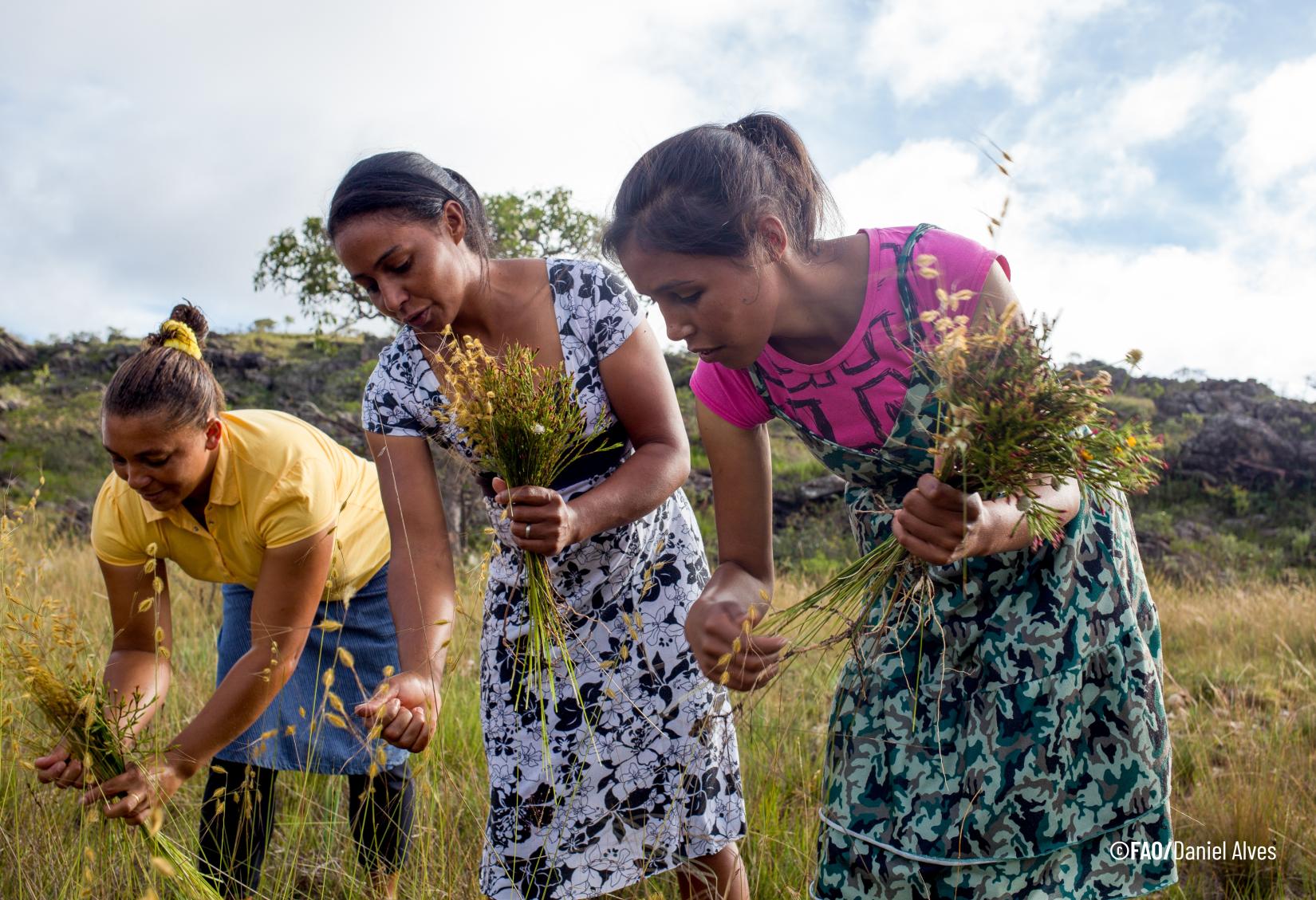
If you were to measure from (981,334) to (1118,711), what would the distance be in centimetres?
70

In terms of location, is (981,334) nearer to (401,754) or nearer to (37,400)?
(401,754)

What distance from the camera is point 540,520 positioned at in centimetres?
183

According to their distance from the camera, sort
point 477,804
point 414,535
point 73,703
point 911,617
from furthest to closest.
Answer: point 477,804 → point 414,535 → point 73,703 → point 911,617

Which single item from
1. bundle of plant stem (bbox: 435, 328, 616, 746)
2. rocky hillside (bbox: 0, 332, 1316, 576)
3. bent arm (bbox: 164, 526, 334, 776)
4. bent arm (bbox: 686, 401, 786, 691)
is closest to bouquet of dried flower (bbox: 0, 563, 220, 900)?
bent arm (bbox: 164, 526, 334, 776)

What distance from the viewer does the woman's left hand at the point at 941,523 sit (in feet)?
4.44

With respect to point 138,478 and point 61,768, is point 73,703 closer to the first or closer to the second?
point 61,768

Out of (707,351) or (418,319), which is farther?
(418,319)

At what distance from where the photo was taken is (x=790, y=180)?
74.3 inches

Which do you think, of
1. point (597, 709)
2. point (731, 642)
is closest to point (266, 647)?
point (597, 709)

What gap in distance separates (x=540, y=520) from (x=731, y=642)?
415 millimetres

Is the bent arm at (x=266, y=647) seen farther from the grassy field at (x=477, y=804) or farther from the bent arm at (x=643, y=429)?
the bent arm at (x=643, y=429)

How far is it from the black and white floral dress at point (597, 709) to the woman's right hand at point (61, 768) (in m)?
0.85

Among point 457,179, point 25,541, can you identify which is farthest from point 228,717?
point 25,541

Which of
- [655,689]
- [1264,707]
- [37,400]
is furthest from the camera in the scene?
[37,400]
